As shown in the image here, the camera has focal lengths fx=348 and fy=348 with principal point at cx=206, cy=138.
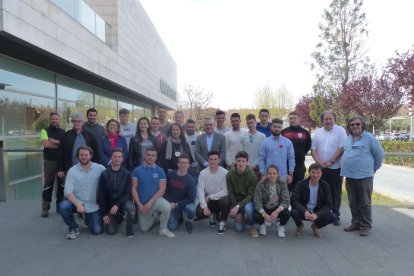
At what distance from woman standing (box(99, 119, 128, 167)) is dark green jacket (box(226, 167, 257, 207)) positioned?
2.01m

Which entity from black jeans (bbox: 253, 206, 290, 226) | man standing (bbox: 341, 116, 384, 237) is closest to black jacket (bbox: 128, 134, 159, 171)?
black jeans (bbox: 253, 206, 290, 226)

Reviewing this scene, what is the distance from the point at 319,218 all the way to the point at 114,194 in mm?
3154

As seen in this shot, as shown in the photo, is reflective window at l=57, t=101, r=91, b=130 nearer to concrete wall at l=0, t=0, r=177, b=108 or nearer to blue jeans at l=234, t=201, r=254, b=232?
concrete wall at l=0, t=0, r=177, b=108

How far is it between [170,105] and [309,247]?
35082mm

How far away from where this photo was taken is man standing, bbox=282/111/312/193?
20.1 ft

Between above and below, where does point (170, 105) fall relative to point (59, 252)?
above

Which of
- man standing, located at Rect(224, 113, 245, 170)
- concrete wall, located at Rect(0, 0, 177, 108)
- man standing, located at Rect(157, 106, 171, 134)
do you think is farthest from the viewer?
concrete wall, located at Rect(0, 0, 177, 108)

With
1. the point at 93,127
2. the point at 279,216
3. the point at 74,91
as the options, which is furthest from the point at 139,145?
the point at 74,91

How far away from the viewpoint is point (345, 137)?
5.88m

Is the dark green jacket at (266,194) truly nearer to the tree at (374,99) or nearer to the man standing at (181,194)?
the man standing at (181,194)

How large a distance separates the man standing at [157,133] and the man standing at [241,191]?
1417 mm

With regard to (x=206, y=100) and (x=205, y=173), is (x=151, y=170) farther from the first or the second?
(x=206, y=100)

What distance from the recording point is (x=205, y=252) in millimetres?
4637

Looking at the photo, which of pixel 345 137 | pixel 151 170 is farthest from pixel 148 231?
pixel 345 137
